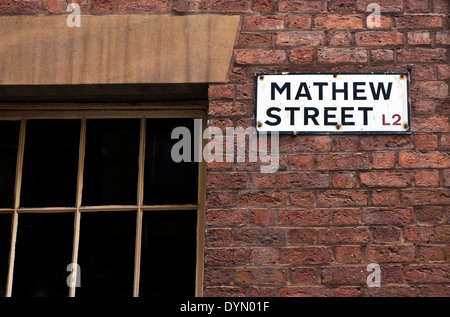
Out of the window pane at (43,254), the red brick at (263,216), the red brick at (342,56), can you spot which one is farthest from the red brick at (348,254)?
the window pane at (43,254)

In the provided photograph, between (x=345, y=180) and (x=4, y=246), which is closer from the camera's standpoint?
(x=345, y=180)

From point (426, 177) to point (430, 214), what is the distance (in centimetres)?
17

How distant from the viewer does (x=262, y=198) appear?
3.45 m

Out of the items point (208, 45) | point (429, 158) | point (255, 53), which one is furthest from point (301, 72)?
point (429, 158)

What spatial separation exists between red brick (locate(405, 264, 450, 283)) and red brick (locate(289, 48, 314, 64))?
42.8 inches

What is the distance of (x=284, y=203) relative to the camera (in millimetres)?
3438

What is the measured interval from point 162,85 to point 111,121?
0.43m

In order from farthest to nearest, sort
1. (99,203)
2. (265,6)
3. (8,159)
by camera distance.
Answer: (8,159), (99,203), (265,6)

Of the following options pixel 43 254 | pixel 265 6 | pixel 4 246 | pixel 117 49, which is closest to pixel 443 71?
pixel 265 6

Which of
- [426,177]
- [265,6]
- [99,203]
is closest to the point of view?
[426,177]

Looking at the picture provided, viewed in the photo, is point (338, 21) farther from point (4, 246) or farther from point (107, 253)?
point (4, 246)

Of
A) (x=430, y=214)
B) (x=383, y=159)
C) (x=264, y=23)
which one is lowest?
(x=430, y=214)

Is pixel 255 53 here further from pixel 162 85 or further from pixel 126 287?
pixel 126 287

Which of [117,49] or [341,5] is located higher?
[341,5]
